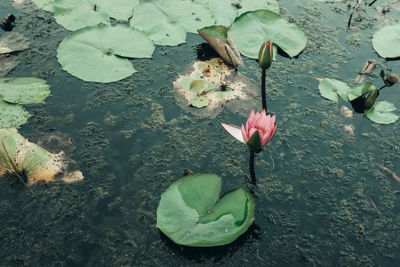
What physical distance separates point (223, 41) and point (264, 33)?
47cm

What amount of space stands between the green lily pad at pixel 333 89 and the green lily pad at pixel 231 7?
1066 millimetres

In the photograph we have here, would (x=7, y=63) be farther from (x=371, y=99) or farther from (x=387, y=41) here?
(x=387, y=41)

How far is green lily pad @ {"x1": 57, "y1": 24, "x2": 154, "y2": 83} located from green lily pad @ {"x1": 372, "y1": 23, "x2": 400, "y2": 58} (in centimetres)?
213

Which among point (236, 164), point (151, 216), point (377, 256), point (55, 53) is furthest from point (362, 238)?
point (55, 53)

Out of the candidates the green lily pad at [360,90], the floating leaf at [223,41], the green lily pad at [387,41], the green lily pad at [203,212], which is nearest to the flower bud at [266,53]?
the floating leaf at [223,41]

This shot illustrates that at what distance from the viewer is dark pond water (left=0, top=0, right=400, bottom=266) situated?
6.17 feet

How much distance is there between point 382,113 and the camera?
2713 mm

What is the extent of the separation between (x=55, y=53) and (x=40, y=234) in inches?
66.6

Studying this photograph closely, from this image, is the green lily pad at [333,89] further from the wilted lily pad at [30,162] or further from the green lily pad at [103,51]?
the wilted lily pad at [30,162]

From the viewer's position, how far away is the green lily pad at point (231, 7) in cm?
333

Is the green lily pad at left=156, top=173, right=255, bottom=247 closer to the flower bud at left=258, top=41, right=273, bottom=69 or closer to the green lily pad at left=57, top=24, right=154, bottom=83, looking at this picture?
the flower bud at left=258, top=41, right=273, bottom=69

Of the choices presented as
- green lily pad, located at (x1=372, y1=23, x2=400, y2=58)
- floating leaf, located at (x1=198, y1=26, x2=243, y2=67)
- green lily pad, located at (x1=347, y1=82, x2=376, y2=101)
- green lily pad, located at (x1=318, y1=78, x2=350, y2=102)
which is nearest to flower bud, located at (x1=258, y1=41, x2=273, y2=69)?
floating leaf, located at (x1=198, y1=26, x2=243, y2=67)

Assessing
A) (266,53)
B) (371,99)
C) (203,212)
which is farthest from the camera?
(371,99)

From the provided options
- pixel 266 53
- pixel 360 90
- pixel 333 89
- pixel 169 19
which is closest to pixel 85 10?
pixel 169 19
